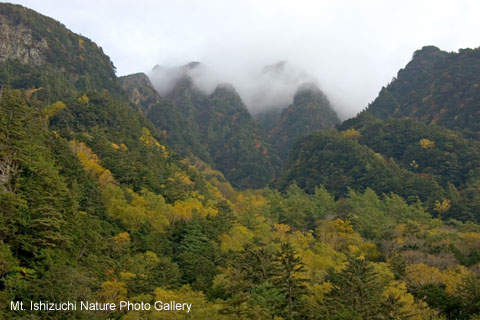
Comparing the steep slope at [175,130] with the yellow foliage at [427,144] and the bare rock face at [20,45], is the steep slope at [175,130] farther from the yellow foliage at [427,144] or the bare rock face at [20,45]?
the yellow foliage at [427,144]

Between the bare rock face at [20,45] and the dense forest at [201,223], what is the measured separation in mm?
413

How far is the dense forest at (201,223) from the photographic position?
116 ft

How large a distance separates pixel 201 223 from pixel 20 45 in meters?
105

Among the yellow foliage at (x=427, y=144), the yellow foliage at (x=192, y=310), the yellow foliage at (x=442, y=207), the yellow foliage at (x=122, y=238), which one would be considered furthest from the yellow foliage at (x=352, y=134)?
the yellow foliage at (x=192, y=310)

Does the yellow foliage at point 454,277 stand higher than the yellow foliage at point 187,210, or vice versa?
the yellow foliage at point 187,210

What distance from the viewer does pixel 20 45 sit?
427 feet

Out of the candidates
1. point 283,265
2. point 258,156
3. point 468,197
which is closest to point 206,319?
point 283,265

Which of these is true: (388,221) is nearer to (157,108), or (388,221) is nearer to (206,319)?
(206,319)

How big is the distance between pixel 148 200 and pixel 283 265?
3221 centimetres

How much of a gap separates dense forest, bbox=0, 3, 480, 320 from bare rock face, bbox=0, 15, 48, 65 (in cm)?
41

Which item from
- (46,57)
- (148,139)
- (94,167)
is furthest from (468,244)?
(46,57)

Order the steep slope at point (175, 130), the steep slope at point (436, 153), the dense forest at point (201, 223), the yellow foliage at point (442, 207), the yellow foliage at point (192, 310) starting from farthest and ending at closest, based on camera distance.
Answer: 1. the steep slope at point (175, 130)
2. the steep slope at point (436, 153)
3. the yellow foliage at point (442, 207)
4. the dense forest at point (201, 223)
5. the yellow foliage at point (192, 310)

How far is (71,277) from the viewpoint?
32156mm

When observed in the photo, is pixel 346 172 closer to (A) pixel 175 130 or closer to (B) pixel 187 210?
(B) pixel 187 210
